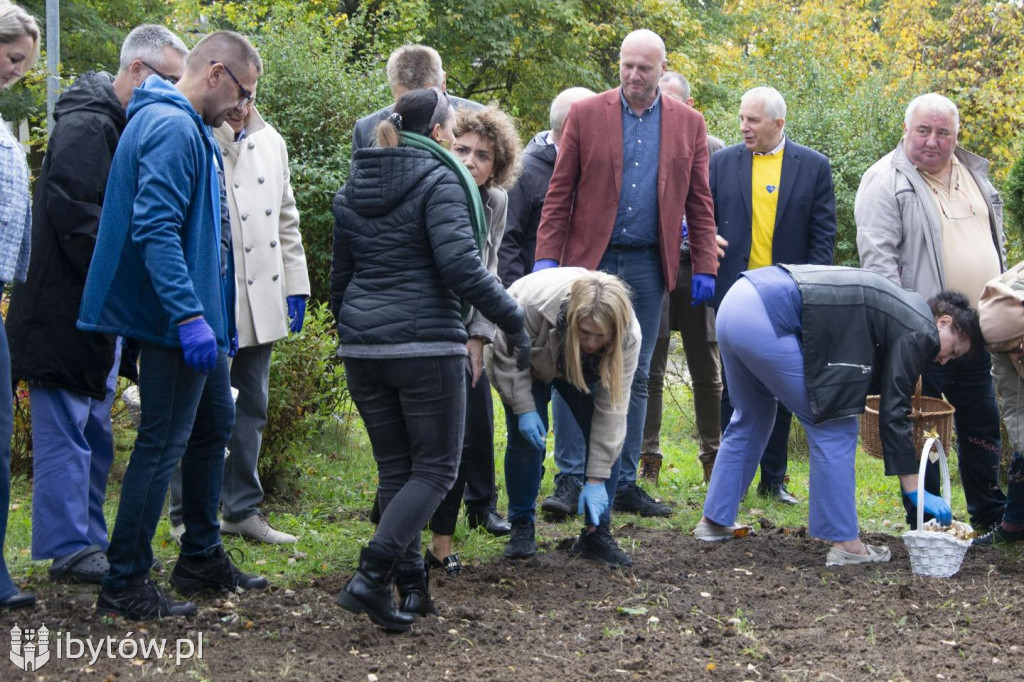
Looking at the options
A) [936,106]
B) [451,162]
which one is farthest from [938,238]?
[451,162]

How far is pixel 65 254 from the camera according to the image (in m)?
4.28

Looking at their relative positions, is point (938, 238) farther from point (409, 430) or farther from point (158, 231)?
point (158, 231)

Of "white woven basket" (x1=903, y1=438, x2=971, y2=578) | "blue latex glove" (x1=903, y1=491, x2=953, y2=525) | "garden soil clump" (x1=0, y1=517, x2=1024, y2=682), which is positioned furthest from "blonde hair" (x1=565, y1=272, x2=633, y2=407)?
"blue latex glove" (x1=903, y1=491, x2=953, y2=525)

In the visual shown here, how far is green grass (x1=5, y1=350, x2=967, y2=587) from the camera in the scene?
4934 millimetres

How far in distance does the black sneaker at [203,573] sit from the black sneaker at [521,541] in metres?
→ 1.26

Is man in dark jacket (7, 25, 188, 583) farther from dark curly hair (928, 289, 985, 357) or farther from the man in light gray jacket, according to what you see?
the man in light gray jacket

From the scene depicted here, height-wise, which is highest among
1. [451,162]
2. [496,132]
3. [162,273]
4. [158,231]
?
[496,132]

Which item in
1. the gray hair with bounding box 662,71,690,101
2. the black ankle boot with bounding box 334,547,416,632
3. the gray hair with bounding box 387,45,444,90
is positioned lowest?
the black ankle boot with bounding box 334,547,416,632

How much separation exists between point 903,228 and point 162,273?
3.74 metres

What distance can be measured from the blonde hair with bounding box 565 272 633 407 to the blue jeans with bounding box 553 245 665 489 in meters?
1.21

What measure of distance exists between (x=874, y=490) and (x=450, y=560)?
11.4ft

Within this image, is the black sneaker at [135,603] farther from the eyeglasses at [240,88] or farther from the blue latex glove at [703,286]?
the blue latex glove at [703,286]

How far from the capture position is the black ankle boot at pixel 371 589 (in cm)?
384

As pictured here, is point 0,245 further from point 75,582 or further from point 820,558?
point 820,558
